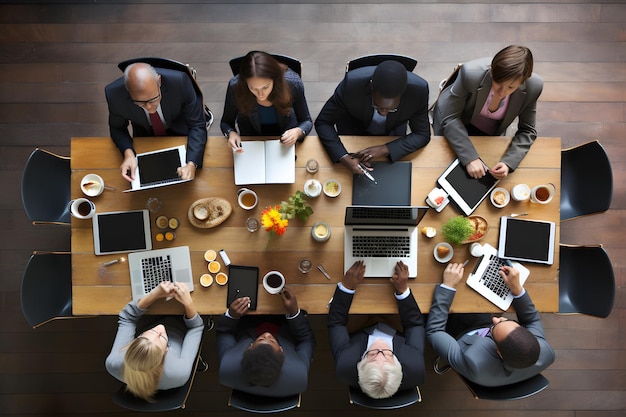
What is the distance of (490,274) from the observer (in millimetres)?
2465

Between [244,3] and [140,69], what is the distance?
1.56 m

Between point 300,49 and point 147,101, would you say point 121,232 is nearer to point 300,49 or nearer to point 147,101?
point 147,101

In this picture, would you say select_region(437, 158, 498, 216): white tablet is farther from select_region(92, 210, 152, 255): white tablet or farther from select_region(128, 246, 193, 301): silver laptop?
select_region(92, 210, 152, 255): white tablet

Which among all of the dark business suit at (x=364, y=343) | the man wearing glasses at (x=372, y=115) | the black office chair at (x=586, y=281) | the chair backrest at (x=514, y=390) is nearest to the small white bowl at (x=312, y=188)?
the man wearing glasses at (x=372, y=115)

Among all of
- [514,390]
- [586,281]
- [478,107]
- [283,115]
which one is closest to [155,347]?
[283,115]

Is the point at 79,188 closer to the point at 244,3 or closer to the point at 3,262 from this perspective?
the point at 3,262

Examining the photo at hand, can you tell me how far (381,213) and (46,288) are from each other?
205cm

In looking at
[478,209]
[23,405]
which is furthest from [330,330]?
[23,405]

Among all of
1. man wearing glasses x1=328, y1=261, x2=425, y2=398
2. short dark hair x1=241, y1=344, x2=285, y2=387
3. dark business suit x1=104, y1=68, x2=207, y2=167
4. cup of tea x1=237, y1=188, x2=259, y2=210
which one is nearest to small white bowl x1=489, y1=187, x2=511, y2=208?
man wearing glasses x1=328, y1=261, x2=425, y2=398

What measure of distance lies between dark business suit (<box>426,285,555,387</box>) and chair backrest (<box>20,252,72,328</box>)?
225cm

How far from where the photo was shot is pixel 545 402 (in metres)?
3.32

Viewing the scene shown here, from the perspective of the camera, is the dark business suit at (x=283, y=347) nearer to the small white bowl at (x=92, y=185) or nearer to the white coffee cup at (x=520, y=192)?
the small white bowl at (x=92, y=185)

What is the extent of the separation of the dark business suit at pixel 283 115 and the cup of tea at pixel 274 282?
80cm

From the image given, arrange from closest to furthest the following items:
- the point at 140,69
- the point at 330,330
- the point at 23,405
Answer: the point at 140,69 < the point at 330,330 < the point at 23,405
